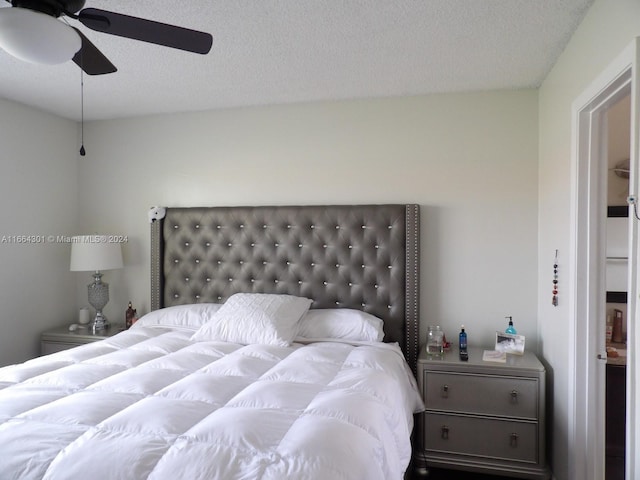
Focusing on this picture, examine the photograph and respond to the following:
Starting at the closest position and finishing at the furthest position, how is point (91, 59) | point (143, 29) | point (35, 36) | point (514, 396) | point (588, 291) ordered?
point (35, 36) < point (143, 29) < point (91, 59) < point (588, 291) < point (514, 396)

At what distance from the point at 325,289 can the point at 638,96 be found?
2.02 m

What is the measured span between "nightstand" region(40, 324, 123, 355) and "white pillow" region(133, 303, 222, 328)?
368 mm

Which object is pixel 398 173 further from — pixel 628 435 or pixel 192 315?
pixel 628 435

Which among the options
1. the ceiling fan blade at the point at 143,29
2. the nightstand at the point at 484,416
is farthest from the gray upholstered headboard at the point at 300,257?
the ceiling fan blade at the point at 143,29

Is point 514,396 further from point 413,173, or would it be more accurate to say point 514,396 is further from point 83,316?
point 83,316

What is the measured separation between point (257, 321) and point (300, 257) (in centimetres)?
59

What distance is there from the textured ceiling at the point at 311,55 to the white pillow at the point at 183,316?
4.81 feet

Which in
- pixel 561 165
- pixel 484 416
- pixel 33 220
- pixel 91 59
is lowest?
pixel 484 416

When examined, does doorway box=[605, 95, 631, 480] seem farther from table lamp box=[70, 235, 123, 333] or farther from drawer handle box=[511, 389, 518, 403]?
table lamp box=[70, 235, 123, 333]

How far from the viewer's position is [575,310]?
198 centimetres

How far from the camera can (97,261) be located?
3125 mm

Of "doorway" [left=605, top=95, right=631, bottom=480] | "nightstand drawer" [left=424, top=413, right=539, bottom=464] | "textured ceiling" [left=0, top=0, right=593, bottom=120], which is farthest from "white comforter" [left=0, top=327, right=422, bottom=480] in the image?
"textured ceiling" [left=0, top=0, right=593, bottom=120]

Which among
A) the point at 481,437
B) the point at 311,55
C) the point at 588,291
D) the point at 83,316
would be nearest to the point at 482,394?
the point at 481,437

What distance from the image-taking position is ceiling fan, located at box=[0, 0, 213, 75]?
46.9 inches
